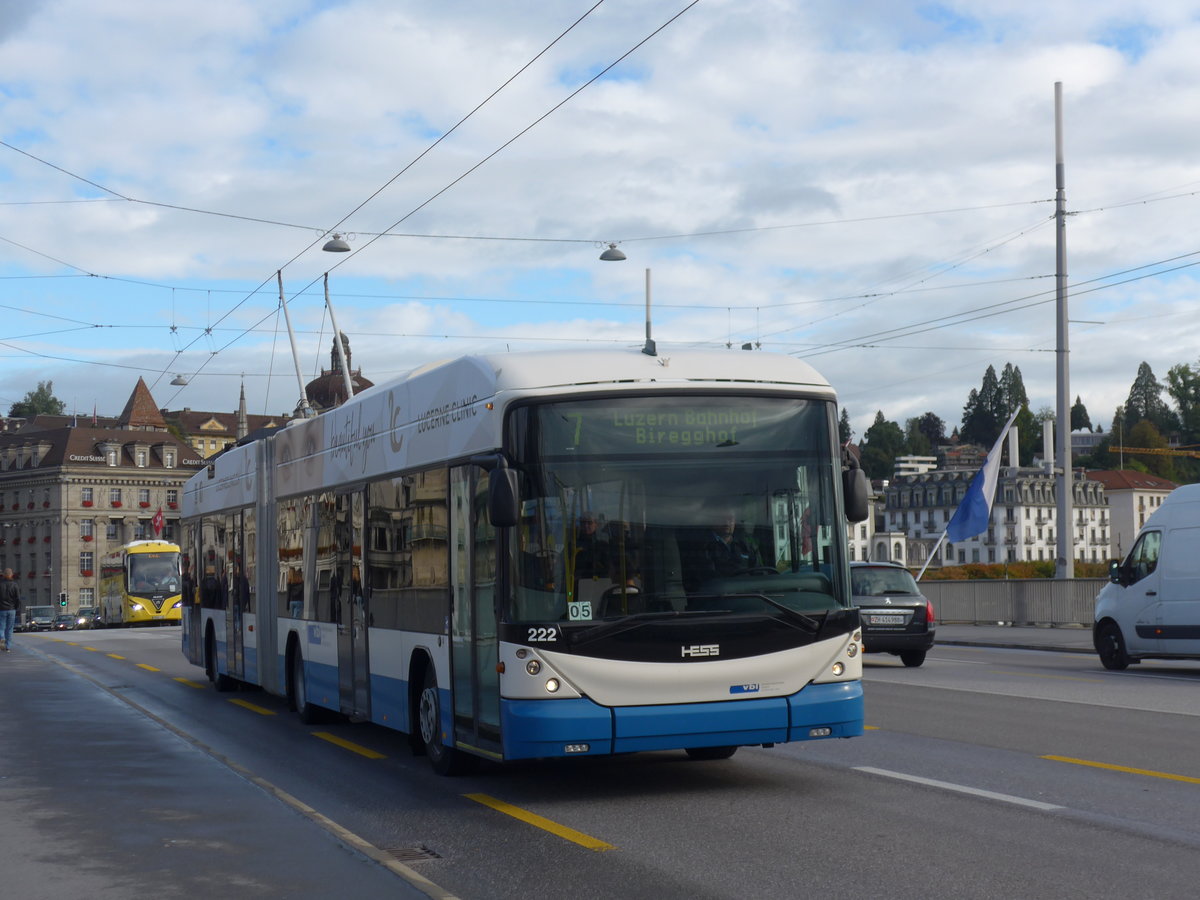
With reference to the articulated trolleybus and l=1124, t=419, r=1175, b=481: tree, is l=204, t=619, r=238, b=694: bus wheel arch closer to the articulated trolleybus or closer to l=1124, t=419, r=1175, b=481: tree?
the articulated trolleybus

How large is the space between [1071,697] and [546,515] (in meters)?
9.48

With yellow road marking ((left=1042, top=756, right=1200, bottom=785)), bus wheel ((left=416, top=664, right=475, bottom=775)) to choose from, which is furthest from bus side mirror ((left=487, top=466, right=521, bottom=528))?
yellow road marking ((left=1042, top=756, right=1200, bottom=785))

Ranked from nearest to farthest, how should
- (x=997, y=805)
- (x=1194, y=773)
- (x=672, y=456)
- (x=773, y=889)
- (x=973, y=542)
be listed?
(x=773, y=889) → (x=997, y=805) → (x=672, y=456) → (x=1194, y=773) → (x=973, y=542)

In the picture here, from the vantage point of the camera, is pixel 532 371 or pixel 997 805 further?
pixel 532 371

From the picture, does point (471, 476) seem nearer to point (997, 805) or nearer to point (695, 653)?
point (695, 653)

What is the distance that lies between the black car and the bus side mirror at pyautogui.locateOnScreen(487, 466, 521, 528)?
14.4 meters

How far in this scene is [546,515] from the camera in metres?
10.2

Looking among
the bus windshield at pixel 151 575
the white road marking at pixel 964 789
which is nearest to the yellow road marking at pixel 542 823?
the white road marking at pixel 964 789

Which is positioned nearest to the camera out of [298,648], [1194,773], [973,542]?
[1194,773]

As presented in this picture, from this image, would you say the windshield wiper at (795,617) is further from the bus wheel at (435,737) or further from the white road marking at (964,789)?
the bus wheel at (435,737)

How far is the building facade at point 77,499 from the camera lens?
5517 inches

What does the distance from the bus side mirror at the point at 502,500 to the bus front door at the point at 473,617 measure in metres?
0.54

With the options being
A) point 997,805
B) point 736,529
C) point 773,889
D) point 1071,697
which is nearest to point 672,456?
point 736,529

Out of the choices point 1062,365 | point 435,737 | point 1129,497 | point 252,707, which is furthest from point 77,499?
point 435,737
